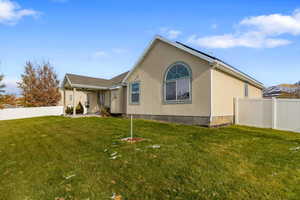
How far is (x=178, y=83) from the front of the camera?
34.5ft

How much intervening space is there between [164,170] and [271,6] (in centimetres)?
1207

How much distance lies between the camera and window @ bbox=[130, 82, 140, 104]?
1333 centimetres

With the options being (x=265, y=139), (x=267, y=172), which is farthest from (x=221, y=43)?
(x=267, y=172)

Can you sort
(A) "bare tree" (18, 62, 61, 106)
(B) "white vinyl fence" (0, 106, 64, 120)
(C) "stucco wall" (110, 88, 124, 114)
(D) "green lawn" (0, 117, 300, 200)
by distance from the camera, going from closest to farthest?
(D) "green lawn" (0, 117, 300, 200)
(C) "stucco wall" (110, 88, 124, 114)
(B) "white vinyl fence" (0, 106, 64, 120)
(A) "bare tree" (18, 62, 61, 106)

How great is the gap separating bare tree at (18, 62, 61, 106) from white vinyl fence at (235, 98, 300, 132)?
93.0 ft

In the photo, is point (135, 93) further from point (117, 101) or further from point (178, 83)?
point (178, 83)

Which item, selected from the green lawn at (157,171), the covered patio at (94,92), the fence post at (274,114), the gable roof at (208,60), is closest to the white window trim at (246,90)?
the gable roof at (208,60)

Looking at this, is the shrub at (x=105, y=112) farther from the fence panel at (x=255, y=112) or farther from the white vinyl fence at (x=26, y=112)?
the fence panel at (x=255, y=112)

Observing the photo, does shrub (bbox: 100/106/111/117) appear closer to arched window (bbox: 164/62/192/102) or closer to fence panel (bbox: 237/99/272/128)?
arched window (bbox: 164/62/192/102)

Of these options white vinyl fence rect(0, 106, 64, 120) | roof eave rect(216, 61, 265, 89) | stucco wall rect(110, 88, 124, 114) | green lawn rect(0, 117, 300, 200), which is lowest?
green lawn rect(0, 117, 300, 200)

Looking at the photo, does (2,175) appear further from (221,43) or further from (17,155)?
(221,43)

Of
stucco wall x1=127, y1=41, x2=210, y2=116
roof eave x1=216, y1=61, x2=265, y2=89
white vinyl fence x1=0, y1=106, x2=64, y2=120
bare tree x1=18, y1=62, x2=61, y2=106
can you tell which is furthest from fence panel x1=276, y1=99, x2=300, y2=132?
bare tree x1=18, y1=62, x2=61, y2=106

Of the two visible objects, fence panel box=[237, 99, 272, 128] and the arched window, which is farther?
the arched window

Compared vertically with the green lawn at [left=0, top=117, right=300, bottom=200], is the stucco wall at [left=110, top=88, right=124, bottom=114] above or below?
above
